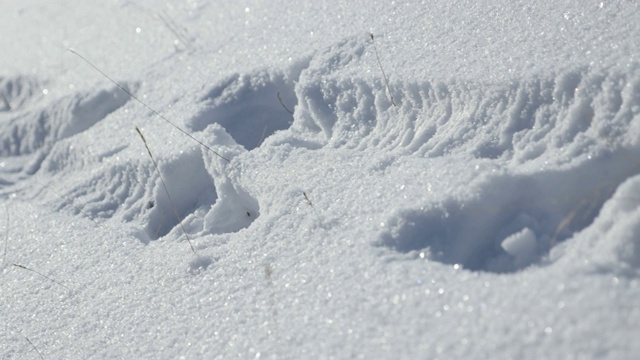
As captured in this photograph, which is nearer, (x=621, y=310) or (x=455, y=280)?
(x=621, y=310)

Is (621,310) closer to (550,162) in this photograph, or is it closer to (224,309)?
(550,162)

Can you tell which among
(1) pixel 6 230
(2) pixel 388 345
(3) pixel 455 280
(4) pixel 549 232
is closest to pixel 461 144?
(4) pixel 549 232

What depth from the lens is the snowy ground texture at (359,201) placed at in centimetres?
161

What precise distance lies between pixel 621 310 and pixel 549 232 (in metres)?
0.42

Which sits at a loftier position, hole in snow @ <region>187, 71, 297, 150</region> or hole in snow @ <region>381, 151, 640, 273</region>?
hole in snow @ <region>187, 71, 297, 150</region>

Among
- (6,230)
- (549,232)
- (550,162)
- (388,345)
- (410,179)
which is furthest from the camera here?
(6,230)

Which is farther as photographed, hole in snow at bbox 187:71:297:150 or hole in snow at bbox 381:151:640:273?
hole in snow at bbox 187:71:297:150

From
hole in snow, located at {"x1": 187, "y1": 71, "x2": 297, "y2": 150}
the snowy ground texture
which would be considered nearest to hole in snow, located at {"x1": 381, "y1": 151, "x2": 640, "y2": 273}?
the snowy ground texture

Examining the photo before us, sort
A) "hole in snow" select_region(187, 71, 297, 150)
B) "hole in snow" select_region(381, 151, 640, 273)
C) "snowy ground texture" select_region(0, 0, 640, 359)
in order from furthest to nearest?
"hole in snow" select_region(187, 71, 297, 150) → "hole in snow" select_region(381, 151, 640, 273) → "snowy ground texture" select_region(0, 0, 640, 359)


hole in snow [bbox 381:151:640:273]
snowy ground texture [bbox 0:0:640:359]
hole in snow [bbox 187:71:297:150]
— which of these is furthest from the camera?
hole in snow [bbox 187:71:297:150]

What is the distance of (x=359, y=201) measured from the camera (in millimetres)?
2107

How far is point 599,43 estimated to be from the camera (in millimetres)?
2121

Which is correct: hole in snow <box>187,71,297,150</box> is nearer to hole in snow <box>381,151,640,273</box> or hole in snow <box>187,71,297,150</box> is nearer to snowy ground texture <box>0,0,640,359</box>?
snowy ground texture <box>0,0,640,359</box>

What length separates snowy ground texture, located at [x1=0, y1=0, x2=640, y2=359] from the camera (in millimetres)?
1605
